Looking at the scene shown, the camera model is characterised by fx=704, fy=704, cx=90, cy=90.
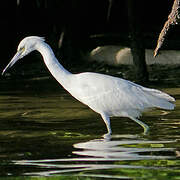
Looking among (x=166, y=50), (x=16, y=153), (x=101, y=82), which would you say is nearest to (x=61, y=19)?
(x=166, y=50)

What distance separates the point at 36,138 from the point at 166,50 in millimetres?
9102

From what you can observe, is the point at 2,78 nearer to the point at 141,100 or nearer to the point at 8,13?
the point at 8,13

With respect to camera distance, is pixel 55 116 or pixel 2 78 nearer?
pixel 55 116

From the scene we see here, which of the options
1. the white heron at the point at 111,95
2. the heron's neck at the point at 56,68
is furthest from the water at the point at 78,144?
the heron's neck at the point at 56,68

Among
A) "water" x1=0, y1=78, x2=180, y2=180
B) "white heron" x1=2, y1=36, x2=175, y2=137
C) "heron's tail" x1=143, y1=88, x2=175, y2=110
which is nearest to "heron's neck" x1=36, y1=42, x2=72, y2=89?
"white heron" x1=2, y1=36, x2=175, y2=137

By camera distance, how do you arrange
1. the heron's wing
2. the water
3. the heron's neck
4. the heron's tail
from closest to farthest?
the water, the heron's tail, the heron's wing, the heron's neck

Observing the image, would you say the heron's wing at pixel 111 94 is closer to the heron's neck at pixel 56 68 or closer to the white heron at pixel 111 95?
the white heron at pixel 111 95

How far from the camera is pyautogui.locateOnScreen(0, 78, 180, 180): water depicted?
6.65m

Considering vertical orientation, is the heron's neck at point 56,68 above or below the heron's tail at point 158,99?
above

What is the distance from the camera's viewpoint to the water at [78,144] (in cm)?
665

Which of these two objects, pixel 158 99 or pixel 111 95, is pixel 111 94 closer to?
pixel 111 95

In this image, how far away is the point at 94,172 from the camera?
6.61 meters

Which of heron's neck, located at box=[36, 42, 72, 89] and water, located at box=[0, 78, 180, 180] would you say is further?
heron's neck, located at box=[36, 42, 72, 89]

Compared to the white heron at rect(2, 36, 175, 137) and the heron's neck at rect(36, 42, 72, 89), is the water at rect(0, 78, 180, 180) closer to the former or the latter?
the white heron at rect(2, 36, 175, 137)
